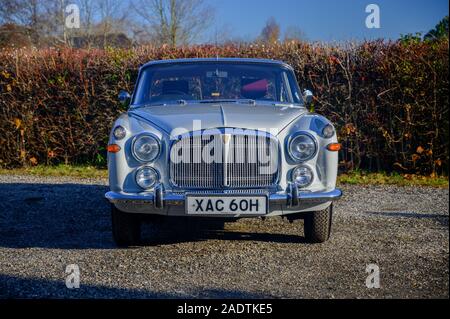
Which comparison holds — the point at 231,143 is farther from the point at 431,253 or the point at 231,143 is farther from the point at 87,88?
the point at 87,88

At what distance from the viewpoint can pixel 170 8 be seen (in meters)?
21.7

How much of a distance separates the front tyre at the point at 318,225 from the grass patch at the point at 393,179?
14.6ft

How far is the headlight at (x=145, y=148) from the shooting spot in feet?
17.7

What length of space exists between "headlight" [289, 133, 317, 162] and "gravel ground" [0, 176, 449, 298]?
808mm

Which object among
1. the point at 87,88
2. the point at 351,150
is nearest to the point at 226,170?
the point at 351,150

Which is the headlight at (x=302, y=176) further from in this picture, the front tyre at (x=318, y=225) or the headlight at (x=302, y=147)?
→ the front tyre at (x=318, y=225)

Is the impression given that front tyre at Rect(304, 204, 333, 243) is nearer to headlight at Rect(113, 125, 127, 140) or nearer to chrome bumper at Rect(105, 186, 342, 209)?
chrome bumper at Rect(105, 186, 342, 209)

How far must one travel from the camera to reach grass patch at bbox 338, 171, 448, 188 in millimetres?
9961

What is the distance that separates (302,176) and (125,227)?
155 centimetres

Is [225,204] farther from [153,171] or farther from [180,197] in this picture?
[153,171]

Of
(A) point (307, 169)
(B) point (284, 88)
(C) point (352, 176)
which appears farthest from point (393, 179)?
(A) point (307, 169)

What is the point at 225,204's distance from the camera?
205 inches

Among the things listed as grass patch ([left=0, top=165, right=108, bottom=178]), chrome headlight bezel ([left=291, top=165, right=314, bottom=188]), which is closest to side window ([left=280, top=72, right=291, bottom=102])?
chrome headlight bezel ([left=291, top=165, right=314, bottom=188])

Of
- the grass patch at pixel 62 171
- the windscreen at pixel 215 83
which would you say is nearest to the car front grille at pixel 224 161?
the windscreen at pixel 215 83
